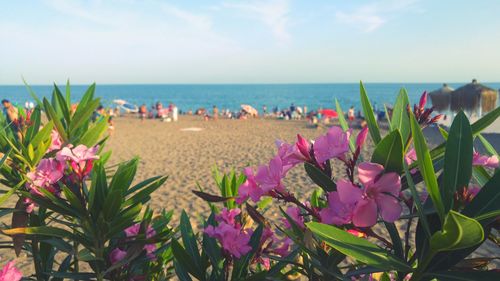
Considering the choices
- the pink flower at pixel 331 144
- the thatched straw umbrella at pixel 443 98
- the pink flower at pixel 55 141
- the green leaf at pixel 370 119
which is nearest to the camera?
the pink flower at pixel 331 144

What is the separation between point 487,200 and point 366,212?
0.21m

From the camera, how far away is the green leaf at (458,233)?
0.49m

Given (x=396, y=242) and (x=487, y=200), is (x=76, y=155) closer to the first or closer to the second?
(x=396, y=242)

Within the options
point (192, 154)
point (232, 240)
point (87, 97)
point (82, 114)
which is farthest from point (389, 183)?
point (192, 154)

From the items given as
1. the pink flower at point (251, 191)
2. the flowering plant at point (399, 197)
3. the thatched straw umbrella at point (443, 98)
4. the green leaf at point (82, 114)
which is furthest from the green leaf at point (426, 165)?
the thatched straw umbrella at point (443, 98)

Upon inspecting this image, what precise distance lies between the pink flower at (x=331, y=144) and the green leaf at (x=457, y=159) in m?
0.19

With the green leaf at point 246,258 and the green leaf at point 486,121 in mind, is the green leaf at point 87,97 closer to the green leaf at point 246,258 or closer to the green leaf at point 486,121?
the green leaf at point 246,258

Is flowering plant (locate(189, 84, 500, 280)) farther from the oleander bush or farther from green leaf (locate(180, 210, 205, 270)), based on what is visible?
green leaf (locate(180, 210, 205, 270))

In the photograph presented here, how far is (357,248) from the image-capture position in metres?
0.65

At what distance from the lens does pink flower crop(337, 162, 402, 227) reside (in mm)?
615

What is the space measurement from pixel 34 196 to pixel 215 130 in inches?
620

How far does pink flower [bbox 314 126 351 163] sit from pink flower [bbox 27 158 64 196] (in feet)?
2.57

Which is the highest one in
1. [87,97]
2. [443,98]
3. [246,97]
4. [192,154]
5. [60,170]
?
[87,97]

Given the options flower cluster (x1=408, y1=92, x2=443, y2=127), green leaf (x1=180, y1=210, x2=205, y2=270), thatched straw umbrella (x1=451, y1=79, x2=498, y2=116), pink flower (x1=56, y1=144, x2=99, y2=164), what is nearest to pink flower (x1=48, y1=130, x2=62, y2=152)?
pink flower (x1=56, y1=144, x2=99, y2=164)
